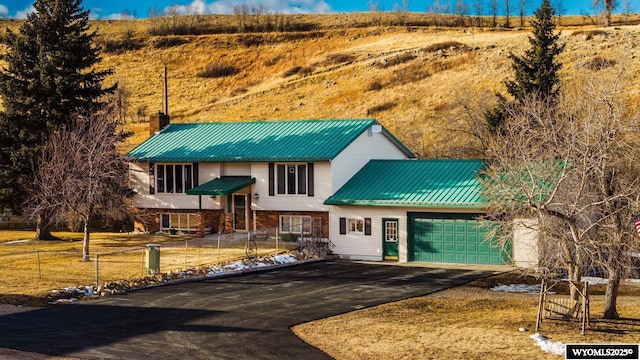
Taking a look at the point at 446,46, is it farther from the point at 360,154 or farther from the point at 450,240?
the point at 450,240

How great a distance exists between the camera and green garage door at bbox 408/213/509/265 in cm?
3662

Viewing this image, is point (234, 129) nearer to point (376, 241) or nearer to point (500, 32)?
point (376, 241)

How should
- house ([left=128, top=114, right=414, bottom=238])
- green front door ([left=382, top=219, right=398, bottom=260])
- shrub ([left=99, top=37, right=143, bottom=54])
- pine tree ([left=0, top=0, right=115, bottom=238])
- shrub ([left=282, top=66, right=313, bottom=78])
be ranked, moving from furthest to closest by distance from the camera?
1. shrub ([left=99, top=37, right=143, bottom=54])
2. shrub ([left=282, top=66, right=313, bottom=78])
3. pine tree ([left=0, top=0, right=115, bottom=238])
4. house ([left=128, top=114, right=414, bottom=238])
5. green front door ([left=382, top=219, right=398, bottom=260])

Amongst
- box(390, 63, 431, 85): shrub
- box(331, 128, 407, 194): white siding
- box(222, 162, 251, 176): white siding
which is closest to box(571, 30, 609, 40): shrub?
box(390, 63, 431, 85): shrub

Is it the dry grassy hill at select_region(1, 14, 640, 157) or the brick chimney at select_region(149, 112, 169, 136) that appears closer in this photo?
the brick chimney at select_region(149, 112, 169, 136)

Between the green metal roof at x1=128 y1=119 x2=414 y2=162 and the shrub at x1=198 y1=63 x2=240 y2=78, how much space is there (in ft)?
217

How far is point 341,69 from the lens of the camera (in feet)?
326

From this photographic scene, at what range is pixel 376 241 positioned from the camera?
129 ft

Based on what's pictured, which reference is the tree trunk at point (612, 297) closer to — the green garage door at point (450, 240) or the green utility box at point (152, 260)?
the green garage door at point (450, 240)

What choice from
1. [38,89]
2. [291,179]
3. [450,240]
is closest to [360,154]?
[291,179]

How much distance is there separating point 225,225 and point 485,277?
17438 millimetres

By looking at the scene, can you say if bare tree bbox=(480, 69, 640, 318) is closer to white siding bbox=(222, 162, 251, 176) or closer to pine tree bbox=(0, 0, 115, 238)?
white siding bbox=(222, 162, 251, 176)

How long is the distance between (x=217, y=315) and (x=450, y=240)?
16.9 m

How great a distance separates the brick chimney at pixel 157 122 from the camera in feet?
171
